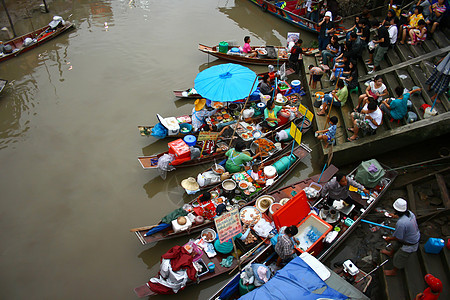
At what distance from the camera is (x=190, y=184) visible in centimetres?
984

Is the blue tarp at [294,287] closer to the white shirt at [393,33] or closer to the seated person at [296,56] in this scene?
the white shirt at [393,33]

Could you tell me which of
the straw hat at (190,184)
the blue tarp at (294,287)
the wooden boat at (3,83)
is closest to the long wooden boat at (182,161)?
the straw hat at (190,184)

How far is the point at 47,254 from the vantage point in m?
8.70

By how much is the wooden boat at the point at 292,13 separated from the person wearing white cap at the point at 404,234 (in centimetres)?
1273

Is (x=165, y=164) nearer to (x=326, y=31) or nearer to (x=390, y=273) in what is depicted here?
(x=390, y=273)

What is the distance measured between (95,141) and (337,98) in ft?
29.7

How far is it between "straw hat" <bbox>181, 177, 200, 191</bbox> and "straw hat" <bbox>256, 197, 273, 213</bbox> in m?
1.97

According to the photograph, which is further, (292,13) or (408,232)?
(292,13)

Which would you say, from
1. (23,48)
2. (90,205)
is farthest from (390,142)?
(23,48)

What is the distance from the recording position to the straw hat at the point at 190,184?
9.77 meters

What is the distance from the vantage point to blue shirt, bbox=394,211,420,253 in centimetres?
688

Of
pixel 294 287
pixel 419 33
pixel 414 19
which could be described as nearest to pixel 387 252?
pixel 294 287

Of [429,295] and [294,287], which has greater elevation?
[429,295]

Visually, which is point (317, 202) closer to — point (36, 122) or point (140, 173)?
point (140, 173)
